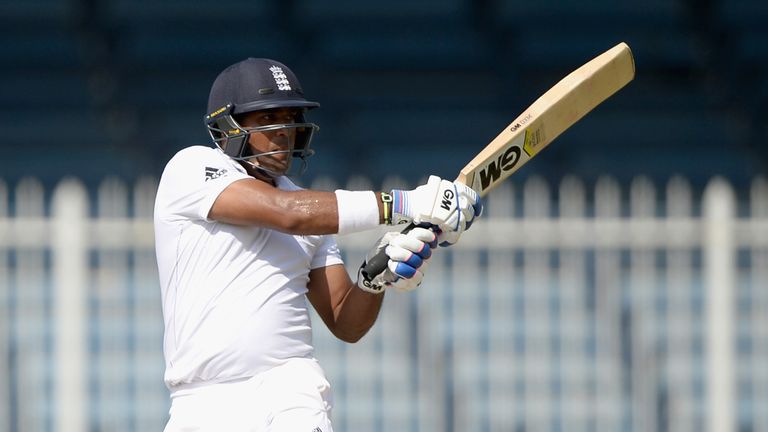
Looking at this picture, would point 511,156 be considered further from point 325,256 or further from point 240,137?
point 240,137

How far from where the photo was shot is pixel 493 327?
5.91 meters

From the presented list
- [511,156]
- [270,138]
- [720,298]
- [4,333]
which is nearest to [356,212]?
[270,138]

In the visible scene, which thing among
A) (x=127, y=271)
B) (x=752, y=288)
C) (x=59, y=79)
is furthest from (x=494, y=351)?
(x=59, y=79)

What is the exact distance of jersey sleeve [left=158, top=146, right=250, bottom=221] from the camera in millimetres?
3111

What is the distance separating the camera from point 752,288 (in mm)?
5938

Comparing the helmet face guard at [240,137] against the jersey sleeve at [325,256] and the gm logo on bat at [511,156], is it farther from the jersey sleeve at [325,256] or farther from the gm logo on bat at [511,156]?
the gm logo on bat at [511,156]

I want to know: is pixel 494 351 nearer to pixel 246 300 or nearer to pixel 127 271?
pixel 127 271

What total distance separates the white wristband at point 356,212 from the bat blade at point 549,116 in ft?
1.36

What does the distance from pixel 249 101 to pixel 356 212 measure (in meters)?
0.44

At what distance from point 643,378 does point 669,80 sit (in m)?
3.92

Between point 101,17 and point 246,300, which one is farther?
point 101,17

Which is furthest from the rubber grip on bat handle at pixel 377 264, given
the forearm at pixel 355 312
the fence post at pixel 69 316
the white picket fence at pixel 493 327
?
the fence post at pixel 69 316

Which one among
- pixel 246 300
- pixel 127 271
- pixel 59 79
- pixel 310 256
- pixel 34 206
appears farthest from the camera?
pixel 59 79

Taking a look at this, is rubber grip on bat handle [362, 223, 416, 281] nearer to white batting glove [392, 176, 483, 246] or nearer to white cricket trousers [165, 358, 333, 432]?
white batting glove [392, 176, 483, 246]
